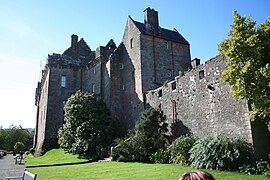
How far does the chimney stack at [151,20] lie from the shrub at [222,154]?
1714 cm

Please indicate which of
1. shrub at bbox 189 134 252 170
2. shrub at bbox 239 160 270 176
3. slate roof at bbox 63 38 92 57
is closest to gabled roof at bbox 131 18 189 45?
slate roof at bbox 63 38 92 57

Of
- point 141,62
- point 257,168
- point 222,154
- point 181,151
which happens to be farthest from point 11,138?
point 257,168

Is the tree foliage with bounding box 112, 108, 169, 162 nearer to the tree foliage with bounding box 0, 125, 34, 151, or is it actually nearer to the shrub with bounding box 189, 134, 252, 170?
the shrub with bounding box 189, 134, 252, 170

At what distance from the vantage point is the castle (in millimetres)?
13969

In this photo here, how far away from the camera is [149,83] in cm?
2366

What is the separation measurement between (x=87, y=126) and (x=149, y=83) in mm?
7156

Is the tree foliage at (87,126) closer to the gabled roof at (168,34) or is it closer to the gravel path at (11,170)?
the gravel path at (11,170)

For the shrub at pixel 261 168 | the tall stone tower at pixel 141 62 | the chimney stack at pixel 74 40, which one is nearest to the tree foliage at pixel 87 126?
the tall stone tower at pixel 141 62

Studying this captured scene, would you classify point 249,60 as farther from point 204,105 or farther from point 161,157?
point 161,157

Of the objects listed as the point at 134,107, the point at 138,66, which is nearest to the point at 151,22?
the point at 138,66

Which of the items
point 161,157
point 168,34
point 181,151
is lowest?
point 161,157

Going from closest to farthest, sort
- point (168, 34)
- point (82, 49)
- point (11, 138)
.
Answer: point (168, 34)
point (82, 49)
point (11, 138)

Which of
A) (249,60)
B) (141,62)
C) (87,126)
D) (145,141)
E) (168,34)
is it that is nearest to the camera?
(249,60)

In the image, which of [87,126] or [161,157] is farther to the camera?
[87,126]
